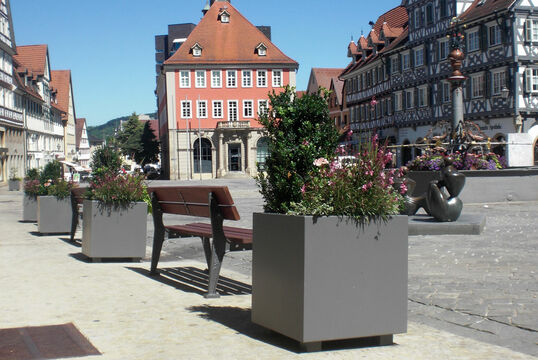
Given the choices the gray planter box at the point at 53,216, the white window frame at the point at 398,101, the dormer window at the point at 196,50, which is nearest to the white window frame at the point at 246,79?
the dormer window at the point at 196,50

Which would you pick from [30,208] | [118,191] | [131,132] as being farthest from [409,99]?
[131,132]

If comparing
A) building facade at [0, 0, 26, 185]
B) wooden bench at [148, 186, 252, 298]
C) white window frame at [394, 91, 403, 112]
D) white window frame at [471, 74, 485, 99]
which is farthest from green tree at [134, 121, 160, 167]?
wooden bench at [148, 186, 252, 298]

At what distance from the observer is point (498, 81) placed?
40031 millimetres

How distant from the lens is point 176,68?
236 ft

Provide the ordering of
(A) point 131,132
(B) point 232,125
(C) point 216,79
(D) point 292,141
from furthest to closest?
1. (A) point 131,132
2. (C) point 216,79
3. (B) point 232,125
4. (D) point 292,141

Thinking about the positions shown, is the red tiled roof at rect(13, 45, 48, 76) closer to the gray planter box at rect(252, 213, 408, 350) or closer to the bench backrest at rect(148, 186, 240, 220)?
the bench backrest at rect(148, 186, 240, 220)

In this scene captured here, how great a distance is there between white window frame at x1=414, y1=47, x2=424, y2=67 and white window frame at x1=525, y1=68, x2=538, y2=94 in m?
10.6

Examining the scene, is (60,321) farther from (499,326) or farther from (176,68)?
(176,68)

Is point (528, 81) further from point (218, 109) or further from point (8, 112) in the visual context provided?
point (8, 112)

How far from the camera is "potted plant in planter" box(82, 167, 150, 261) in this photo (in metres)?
9.63

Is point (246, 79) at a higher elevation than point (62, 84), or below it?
below

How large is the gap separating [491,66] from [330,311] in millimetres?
37868

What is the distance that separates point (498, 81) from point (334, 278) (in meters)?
37.3

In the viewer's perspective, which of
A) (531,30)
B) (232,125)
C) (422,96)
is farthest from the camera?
(232,125)
